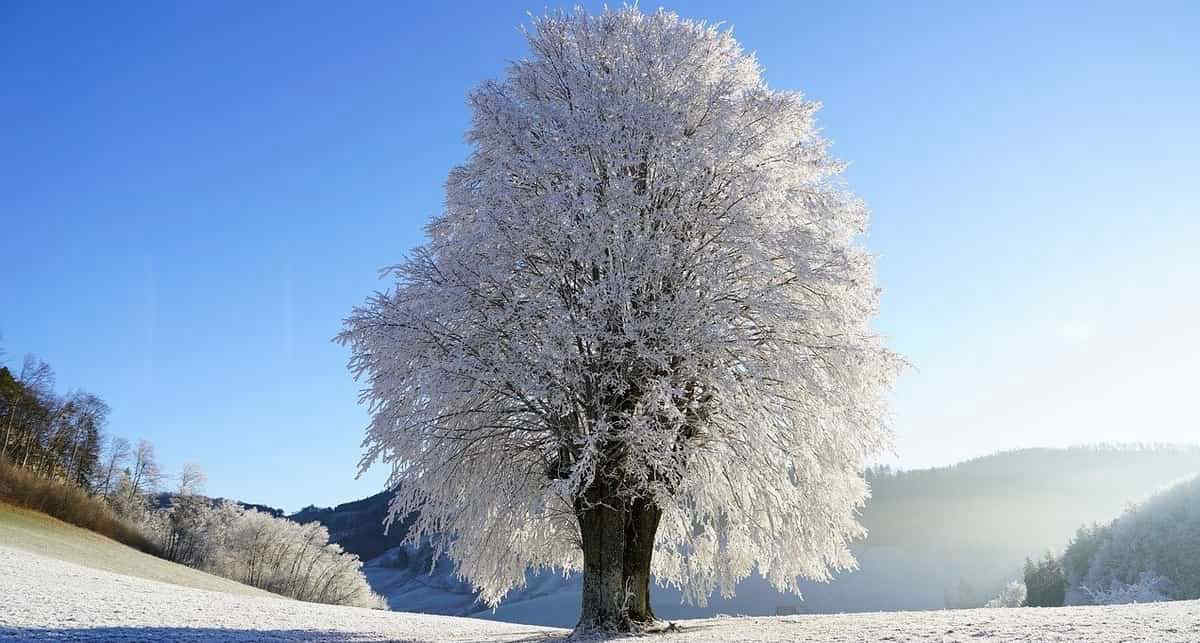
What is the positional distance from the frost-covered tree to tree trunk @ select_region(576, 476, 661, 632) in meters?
0.05

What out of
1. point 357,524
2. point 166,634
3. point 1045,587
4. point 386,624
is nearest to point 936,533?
point 1045,587

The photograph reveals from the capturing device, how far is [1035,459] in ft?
506

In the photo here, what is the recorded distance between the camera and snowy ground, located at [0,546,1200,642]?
11453 mm

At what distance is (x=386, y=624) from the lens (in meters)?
17.8

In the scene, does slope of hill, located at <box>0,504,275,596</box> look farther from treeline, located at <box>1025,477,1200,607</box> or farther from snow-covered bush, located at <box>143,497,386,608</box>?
treeline, located at <box>1025,477,1200,607</box>

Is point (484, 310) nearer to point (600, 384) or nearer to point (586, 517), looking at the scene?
point (600, 384)

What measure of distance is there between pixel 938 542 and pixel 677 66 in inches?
5480

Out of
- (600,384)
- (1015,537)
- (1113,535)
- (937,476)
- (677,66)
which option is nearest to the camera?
(600,384)

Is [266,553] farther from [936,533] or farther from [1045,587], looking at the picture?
[936,533]

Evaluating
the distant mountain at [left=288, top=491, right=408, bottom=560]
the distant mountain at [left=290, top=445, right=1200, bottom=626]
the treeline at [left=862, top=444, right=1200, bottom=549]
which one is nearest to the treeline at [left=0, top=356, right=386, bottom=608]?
the distant mountain at [left=290, top=445, right=1200, bottom=626]

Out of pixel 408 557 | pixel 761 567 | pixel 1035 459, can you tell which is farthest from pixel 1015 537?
pixel 761 567

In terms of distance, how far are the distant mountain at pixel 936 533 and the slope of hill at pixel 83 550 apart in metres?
67.4

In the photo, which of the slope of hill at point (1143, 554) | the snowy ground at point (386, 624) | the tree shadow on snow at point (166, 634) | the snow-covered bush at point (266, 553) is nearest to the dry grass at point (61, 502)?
the snow-covered bush at point (266, 553)

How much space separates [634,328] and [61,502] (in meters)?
55.7
